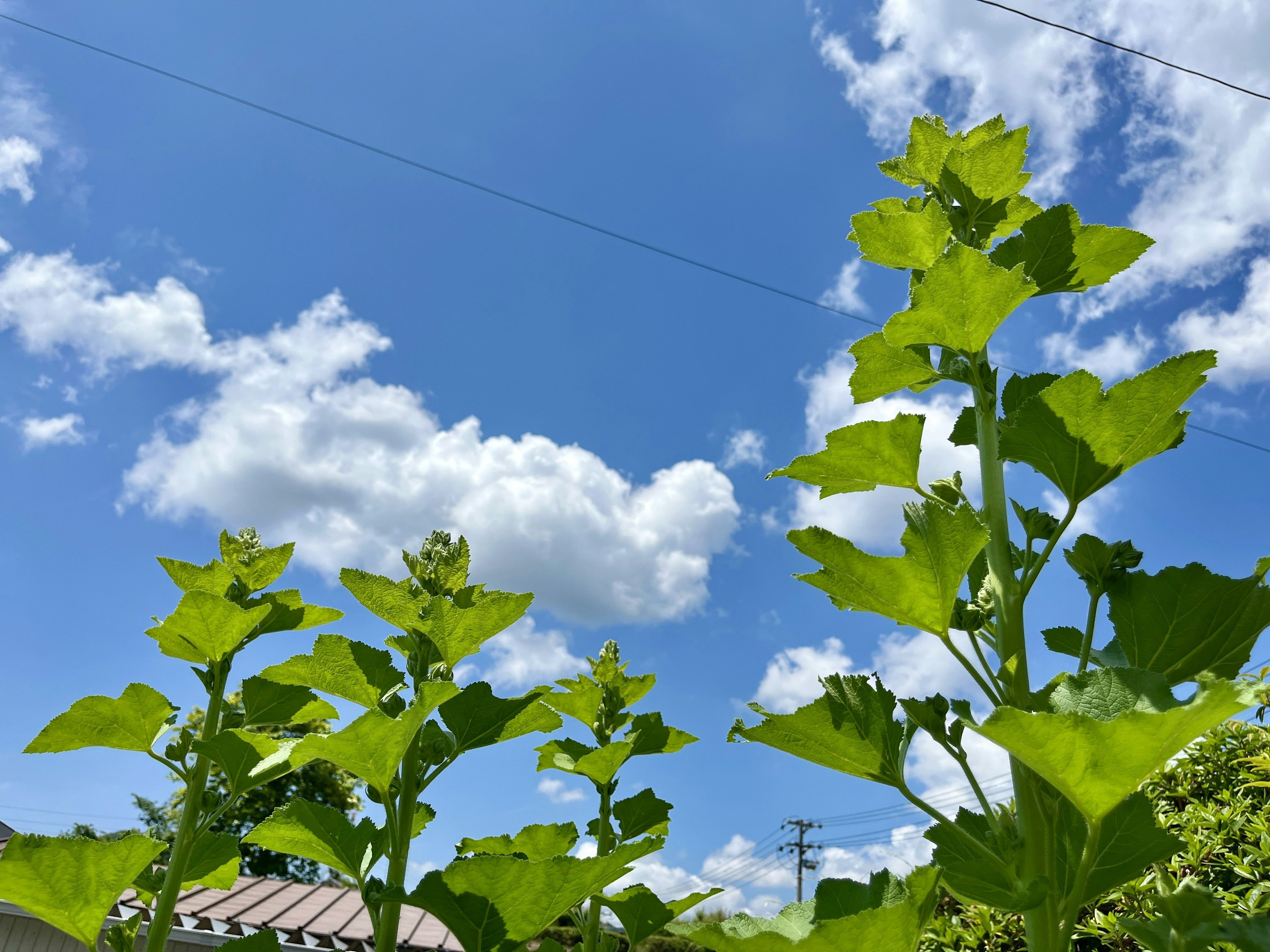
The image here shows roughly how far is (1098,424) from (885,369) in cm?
44

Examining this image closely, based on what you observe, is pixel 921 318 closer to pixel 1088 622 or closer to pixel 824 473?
pixel 824 473

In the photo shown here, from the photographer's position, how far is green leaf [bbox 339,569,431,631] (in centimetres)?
157

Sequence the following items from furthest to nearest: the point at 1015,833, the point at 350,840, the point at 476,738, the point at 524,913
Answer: the point at 476,738
the point at 350,840
the point at 524,913
the point at 1015,833

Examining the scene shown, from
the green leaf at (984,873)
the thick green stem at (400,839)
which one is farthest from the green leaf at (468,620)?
the green leaf at (984,873)

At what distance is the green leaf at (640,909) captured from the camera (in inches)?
76.9

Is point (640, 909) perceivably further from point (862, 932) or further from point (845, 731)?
point (862, 932)

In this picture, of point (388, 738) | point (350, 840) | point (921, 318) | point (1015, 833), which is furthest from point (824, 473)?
point (350, 840)

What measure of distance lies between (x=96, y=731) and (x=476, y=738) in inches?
47.1

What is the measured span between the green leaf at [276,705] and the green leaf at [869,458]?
5.06 feet

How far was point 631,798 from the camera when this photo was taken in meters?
2.32

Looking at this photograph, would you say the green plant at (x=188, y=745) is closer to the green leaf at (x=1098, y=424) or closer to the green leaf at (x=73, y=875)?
the green leaf at (x=73, y=875)

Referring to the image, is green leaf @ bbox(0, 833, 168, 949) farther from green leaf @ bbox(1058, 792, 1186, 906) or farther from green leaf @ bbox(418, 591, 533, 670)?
green leaf @ bbox(1058, 792, 1186, 906)

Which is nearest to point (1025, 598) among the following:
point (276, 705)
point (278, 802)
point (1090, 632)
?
point (1090, 632)

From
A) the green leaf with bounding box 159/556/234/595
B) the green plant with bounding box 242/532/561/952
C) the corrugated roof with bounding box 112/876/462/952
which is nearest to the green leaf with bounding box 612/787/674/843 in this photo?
the green plant with bounding box 242/532/561/952
